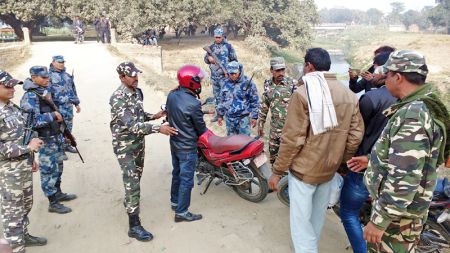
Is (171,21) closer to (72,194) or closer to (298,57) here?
(298,57)

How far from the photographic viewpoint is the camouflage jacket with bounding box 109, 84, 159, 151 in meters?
3.68

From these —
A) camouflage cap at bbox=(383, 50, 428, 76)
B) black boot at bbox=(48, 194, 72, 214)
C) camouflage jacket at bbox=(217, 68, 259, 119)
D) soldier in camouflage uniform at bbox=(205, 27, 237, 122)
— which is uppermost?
camouflage cap at bbox=(383, 50, 428, 76)

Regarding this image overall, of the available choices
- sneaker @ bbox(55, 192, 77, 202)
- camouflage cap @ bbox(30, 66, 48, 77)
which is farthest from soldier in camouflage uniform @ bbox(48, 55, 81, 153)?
sneaker @ bbox(55, 192, 77, 202)

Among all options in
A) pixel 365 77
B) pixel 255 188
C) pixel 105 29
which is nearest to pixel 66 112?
pixel 255 188

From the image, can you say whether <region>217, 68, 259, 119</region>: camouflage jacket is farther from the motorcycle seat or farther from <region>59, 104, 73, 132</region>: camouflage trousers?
<region>59, 104, 73, 132</region>: camouflage trousers

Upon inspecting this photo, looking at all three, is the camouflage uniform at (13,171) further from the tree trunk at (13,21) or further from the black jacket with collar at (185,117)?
the tree trunk at (13,21)

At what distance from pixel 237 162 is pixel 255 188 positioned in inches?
24.7

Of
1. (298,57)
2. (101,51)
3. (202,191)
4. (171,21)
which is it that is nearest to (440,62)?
(298,57)

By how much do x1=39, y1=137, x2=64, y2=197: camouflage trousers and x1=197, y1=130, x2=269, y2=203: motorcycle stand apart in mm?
1893

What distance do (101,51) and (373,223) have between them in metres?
19.2

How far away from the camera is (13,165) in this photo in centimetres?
334

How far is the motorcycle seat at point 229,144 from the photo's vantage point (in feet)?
14.7

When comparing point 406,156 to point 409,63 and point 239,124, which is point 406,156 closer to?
point 409,63

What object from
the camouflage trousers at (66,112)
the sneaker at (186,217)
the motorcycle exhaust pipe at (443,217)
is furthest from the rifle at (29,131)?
the motorcycle exhaust pipe at (443,217)
